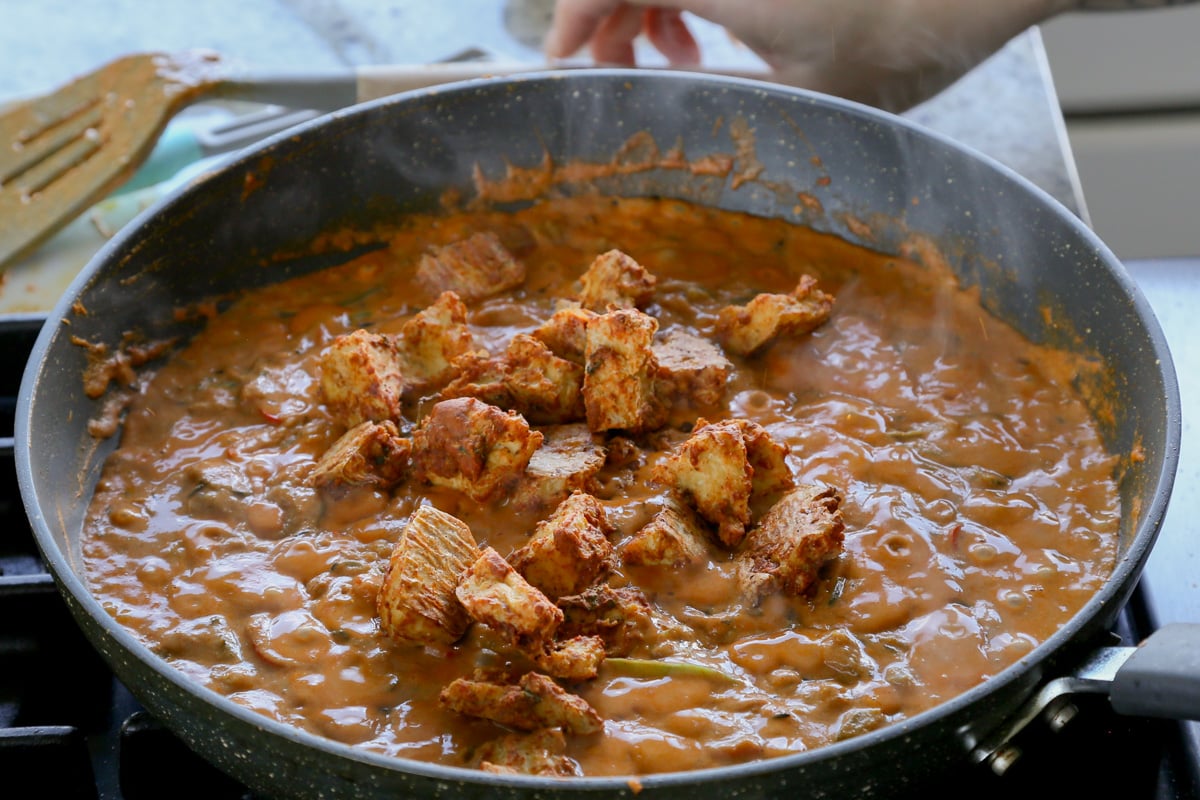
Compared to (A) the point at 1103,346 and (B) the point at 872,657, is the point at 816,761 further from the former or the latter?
(A) the point at 1103,346

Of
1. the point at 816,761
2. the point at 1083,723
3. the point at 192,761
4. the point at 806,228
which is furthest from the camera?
the point at 806,228

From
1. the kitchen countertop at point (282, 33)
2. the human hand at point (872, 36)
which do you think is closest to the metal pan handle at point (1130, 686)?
the human hand at point (872, 36)

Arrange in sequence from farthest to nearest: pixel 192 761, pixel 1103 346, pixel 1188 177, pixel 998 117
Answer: pixel 1188 177
pixel 998 117
pixel 1103 346
pixel 192 761

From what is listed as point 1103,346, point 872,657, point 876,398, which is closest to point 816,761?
point 872,657

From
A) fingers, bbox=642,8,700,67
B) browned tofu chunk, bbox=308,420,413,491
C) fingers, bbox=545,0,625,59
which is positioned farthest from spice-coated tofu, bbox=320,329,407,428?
fingers, bbox=642,8,700,67

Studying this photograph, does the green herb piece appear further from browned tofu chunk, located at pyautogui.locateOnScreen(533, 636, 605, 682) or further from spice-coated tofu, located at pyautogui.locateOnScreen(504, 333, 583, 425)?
spice-coated tofu, located at pyautogui.locateOnScreen(504, 333, 583, 425)

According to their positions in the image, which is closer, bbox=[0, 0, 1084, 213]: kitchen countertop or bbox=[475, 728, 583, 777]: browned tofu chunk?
bbox=[475, 728, 583, 777]: browned tofu chunk

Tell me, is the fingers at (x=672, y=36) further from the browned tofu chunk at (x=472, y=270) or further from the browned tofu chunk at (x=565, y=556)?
the browned tofu chunk at (x=565, y=556)
